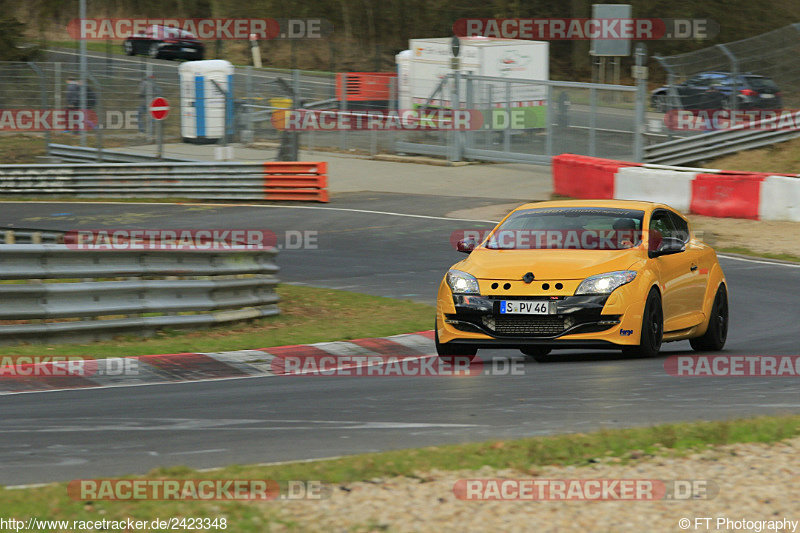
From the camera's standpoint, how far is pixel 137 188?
89.6ft

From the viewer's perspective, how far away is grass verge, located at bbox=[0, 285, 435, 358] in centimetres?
1070

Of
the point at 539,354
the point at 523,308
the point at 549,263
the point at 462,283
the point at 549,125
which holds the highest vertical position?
the point at 549,125

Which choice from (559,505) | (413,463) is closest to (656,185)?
(413,463)

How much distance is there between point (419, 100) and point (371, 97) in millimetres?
1913

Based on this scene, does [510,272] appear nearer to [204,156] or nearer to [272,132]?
[204,156]

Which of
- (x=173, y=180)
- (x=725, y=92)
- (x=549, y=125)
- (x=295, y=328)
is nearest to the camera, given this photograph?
(x=295, y=328)

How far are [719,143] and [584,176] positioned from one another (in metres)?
5.57

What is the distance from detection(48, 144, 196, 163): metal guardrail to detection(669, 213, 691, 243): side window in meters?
18.8

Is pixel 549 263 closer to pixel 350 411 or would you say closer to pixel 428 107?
pixel 350 411

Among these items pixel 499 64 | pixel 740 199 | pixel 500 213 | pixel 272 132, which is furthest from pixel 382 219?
pixel 499 64

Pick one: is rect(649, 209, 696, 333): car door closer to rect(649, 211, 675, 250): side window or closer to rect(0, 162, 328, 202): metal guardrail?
rect(649, 211, 675, 250): side window

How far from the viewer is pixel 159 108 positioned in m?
27.8

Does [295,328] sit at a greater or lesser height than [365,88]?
lesser

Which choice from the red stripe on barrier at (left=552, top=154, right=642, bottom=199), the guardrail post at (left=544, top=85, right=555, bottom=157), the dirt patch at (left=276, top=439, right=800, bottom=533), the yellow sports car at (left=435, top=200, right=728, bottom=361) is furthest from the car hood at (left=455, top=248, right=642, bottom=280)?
the guardrail post at (left=544, top=85, right=555, bottom=157)
